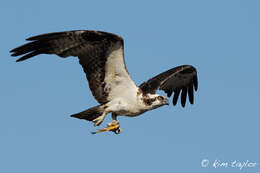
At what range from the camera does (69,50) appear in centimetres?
1248

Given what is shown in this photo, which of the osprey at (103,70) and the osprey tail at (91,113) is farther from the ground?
the osprey at (103,70)

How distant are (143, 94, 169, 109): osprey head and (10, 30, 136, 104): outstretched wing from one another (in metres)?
0.53

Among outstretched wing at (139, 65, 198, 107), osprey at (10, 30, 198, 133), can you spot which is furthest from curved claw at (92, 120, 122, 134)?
outstretched wing at (139, 65, 198, 107)

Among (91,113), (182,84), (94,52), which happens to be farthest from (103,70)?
(182,84)

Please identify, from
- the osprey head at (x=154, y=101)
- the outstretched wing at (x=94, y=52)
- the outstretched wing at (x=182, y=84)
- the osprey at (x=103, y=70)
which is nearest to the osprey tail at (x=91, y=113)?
the osprey at (x=103, y=70)

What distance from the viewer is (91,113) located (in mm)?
13742

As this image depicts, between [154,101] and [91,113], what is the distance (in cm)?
177

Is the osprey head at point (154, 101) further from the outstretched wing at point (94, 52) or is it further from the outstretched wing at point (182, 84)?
the outstretched wing at point (182, 84)

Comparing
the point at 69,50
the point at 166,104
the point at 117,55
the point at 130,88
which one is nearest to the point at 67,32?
the point at 69,50

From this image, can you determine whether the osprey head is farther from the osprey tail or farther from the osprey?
the osprey tail

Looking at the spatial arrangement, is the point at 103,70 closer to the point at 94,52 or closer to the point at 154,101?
the point at 94,52

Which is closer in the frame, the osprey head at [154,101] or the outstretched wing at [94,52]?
the outstretched wing at [94,52]

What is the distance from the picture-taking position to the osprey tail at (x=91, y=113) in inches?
536

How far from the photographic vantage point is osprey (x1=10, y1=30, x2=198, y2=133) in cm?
1218
